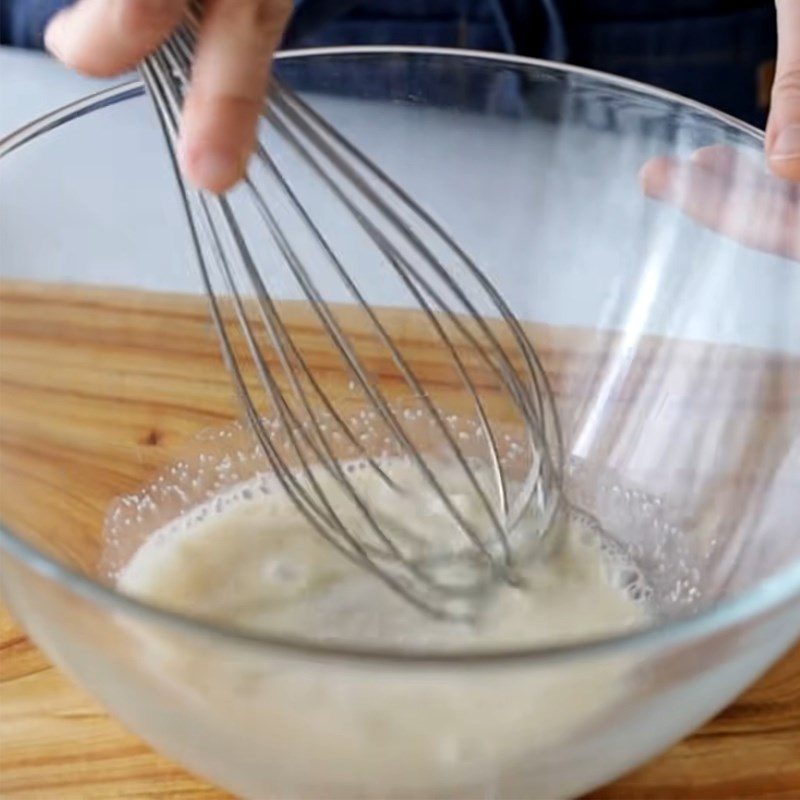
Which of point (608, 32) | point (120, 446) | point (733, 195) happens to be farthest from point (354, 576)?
point (608, 32)

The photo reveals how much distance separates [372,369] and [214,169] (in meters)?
0.39

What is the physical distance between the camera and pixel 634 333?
863mm

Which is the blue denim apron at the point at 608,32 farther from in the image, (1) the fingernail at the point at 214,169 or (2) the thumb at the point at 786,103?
(1) the fingernail at the point at 214,169

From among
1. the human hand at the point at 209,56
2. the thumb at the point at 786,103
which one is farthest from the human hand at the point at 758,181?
the human hand at the point at 209,56

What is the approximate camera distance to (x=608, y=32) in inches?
45.4

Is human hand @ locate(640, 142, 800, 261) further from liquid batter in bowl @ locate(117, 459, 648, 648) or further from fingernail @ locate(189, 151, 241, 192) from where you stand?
fingernail @ locate(189, 151, 241, 192)

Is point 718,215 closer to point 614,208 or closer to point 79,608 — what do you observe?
point 614,208

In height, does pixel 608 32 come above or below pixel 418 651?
above

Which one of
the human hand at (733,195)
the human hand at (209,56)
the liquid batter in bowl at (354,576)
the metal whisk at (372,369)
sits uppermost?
the human hand at (209,56)

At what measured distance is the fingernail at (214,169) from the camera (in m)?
0.52

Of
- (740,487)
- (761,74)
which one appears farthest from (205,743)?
(761,74)

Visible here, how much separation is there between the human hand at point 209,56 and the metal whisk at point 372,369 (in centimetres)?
15

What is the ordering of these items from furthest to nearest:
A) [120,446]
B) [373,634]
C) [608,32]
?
1. [608,32]
2. [120,446]
3. [373,634]

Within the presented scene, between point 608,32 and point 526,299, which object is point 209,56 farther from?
point 608,32
